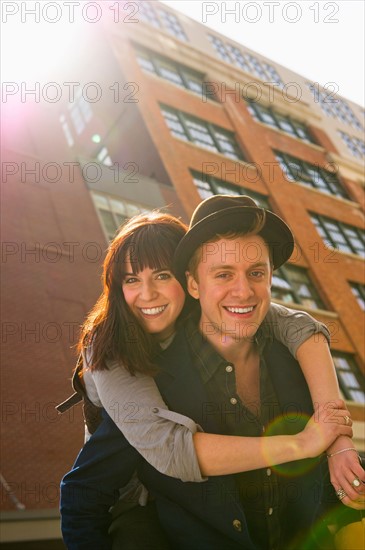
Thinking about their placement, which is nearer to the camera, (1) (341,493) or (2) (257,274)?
(1) (341,493)

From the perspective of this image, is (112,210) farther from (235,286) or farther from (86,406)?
(235,286)

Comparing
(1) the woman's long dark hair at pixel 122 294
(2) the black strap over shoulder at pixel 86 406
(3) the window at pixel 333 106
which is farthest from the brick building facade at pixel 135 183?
(2) the black strap over shoulder at pixel 86 406

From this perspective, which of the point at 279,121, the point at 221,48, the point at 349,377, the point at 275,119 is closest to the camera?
the point at 349,377

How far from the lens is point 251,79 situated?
24.1 meters

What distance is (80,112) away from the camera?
22.2 meters

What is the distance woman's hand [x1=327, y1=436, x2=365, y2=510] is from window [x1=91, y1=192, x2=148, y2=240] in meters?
11.6

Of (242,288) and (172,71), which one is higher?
(172,71)

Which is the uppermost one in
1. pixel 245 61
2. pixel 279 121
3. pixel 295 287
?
A: pixel 245 61

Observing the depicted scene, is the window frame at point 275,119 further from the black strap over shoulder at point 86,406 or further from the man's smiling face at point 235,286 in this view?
the black strap over shoulder at point 86,406

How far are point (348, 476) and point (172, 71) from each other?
20.5 metres

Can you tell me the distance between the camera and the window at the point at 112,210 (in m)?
14.1

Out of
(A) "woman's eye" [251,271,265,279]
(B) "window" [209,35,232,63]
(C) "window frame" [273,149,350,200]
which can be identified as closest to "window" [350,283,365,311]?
(C) "window frame" [273,149,350,200]

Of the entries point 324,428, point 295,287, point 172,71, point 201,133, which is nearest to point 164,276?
point 324,428

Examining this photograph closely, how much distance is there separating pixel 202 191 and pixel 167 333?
14.1 metres
